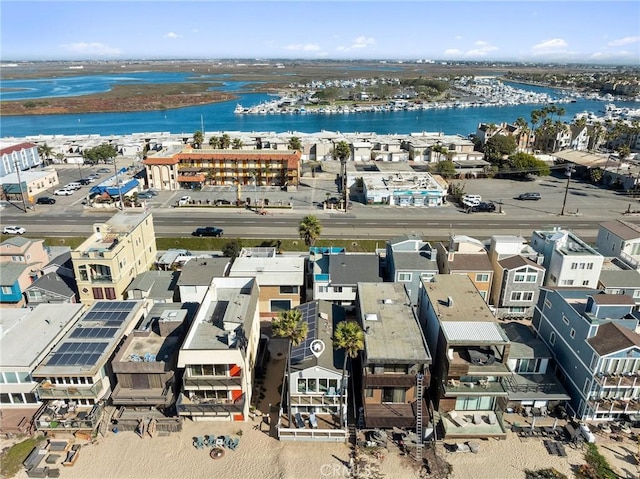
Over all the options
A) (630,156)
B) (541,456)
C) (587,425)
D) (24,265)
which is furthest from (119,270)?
(630,156)

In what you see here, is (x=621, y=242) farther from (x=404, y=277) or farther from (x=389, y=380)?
(x=389, y=380)

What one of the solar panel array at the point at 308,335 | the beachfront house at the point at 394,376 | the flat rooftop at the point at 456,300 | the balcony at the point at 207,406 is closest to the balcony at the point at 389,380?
the beachfront house at the point at 394,376

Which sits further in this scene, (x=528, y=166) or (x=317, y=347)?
(x=528, y=166)

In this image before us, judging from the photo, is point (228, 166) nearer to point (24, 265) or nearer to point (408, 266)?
point (24, 265)

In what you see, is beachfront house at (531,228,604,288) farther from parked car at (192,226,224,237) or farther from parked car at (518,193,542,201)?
parked car at (192,226,224,237)
